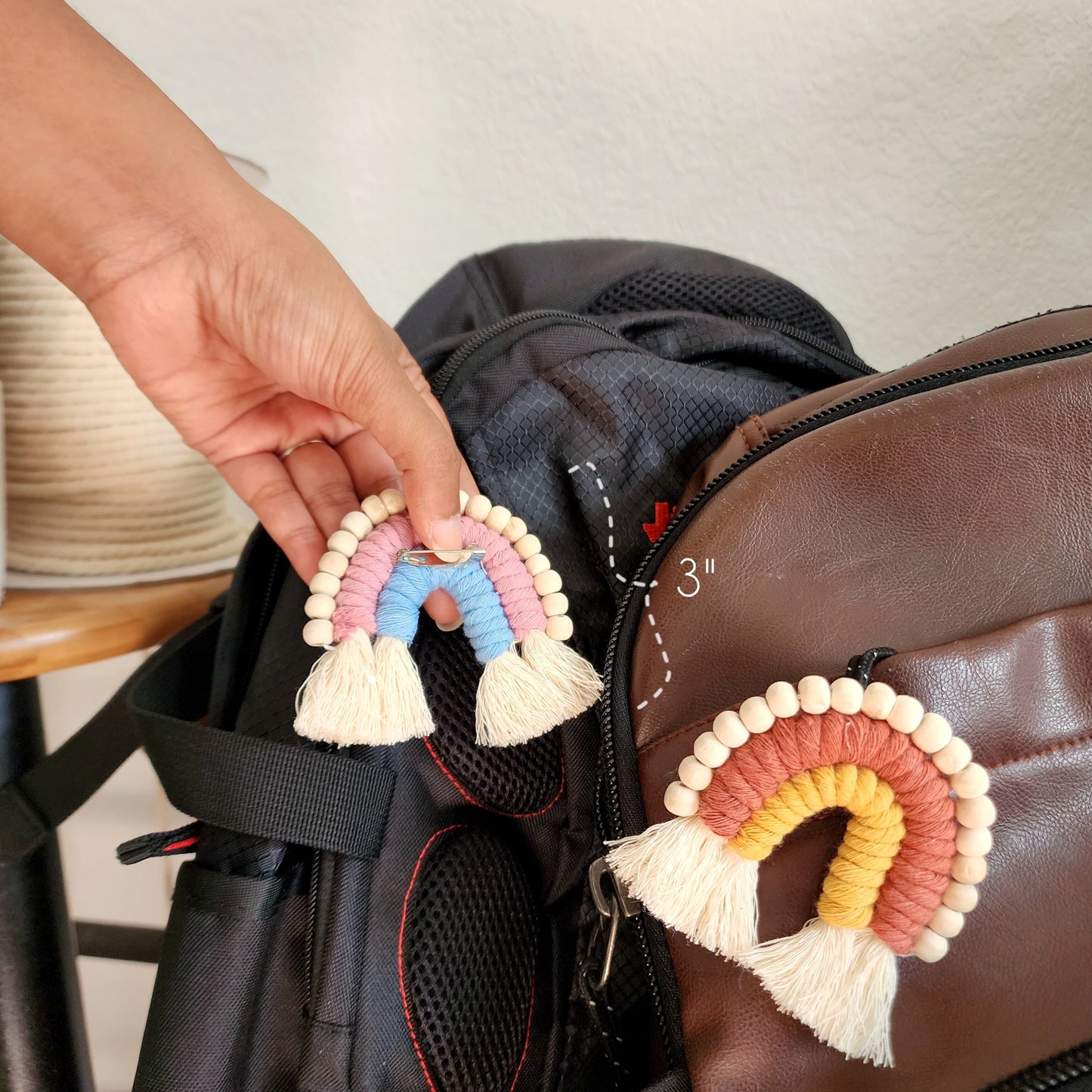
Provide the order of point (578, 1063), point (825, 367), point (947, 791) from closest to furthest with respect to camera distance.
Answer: point (947, 791)
point (578, 1063)
point (825, 367)

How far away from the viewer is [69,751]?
0.47 meters

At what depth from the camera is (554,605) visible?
38 cm

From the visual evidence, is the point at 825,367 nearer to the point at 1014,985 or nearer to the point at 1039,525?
the point at 1039,525

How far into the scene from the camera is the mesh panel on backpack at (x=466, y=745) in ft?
1.32

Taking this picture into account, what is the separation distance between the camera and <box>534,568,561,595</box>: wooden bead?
1.24 ft

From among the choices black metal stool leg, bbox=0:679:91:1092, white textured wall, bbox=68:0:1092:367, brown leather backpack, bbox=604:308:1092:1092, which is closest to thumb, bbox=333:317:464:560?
brown leather backpack, bbox=604:308:1092:1092

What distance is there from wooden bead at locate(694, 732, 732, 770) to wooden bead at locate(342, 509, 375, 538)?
18 centimetres

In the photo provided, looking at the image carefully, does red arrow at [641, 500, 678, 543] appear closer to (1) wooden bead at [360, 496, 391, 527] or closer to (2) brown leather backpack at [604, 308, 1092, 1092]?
(2) brown leather backpack at [604, 308, 1092, 1092]

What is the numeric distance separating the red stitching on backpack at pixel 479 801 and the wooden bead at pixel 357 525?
0.38ft

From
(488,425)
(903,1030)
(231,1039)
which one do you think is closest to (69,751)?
(231,1039)

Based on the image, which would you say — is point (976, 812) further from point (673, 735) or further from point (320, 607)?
point (320, 607)

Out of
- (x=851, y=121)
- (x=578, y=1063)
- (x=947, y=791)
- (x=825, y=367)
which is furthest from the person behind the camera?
(x=851, y=121)

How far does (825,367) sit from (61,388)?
20.9 inches

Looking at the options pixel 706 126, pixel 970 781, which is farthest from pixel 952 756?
pixel 706 126
